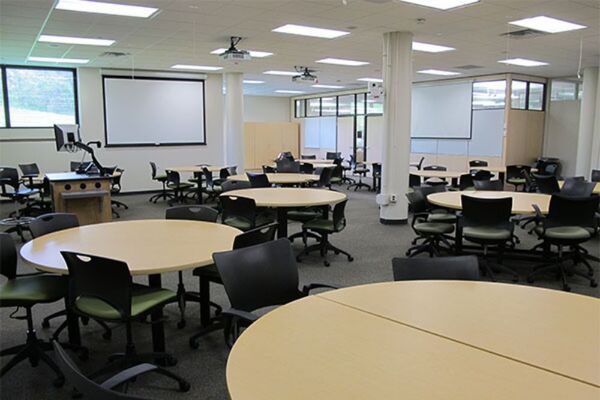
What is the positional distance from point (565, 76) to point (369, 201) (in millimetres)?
6855

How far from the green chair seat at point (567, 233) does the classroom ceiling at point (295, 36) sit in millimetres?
2748

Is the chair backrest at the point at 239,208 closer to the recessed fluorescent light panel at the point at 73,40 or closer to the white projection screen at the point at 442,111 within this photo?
the recessed fluorescent light panel at the point at 73,40

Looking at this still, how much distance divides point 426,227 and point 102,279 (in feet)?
12.3

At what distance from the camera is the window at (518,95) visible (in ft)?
38.7

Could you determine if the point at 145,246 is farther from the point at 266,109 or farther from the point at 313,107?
the point at 266,109

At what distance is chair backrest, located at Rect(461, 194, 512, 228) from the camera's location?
15.0 feet

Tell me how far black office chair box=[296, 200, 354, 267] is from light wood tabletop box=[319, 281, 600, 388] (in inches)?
114

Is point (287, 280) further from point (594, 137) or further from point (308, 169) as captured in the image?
point (594, 137)

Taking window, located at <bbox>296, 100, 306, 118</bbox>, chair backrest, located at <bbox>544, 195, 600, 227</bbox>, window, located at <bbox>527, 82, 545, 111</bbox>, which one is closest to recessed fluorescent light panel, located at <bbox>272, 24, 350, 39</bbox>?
chair backrest, located at <bbox>544, 195, 600, 227</bbox>

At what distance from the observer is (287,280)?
8.42 ft

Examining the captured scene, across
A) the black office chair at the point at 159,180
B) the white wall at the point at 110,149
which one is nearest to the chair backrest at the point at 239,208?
the black office chair at the point at 159,180

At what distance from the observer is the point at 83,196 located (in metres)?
6.27

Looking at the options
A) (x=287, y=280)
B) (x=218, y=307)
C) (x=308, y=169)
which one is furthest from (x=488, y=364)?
(x=308, y=169)

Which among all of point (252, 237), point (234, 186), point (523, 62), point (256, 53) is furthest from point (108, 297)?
point (523, 62)
